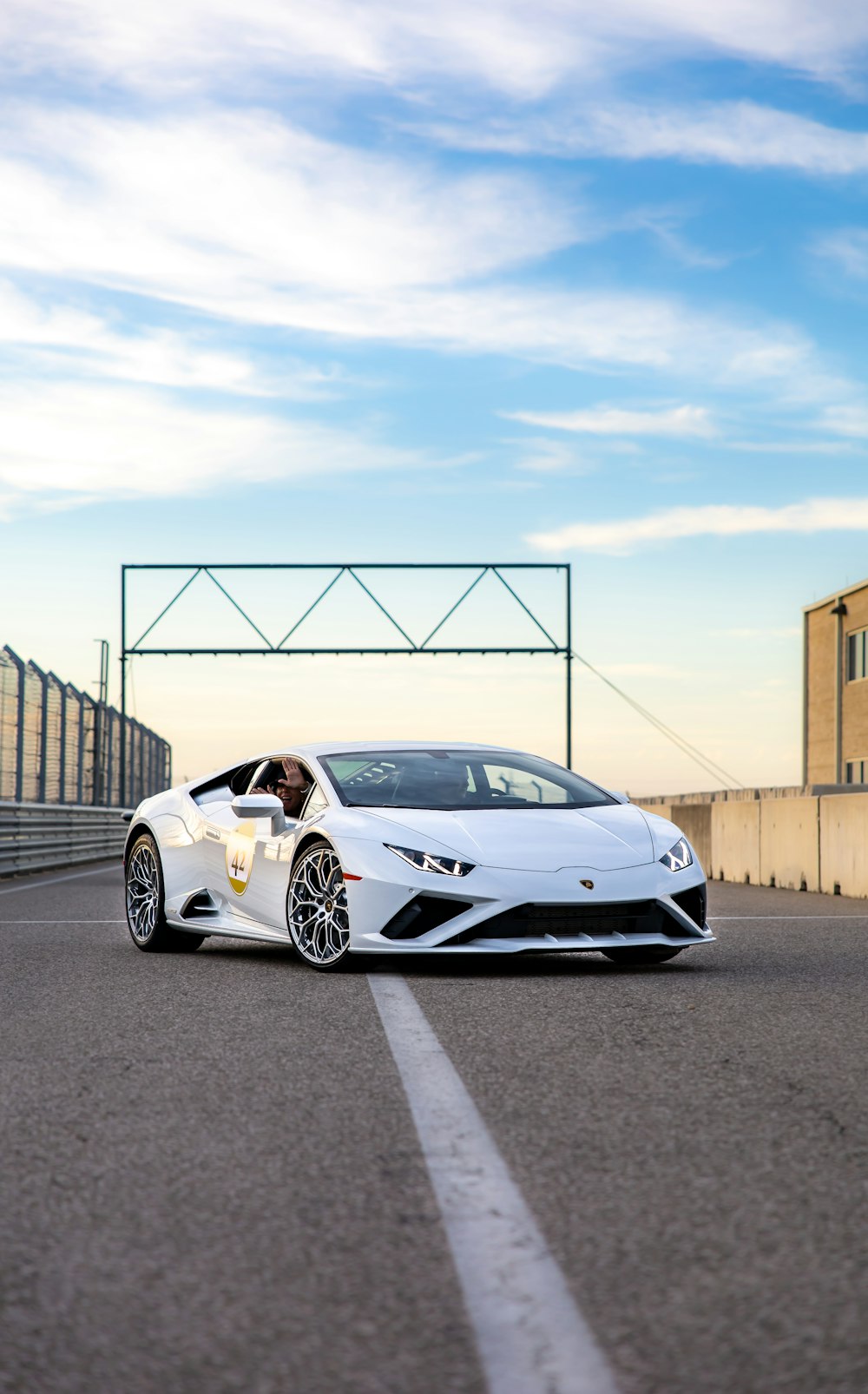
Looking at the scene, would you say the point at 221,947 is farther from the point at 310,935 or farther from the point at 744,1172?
the point at 744,1172

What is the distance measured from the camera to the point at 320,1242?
10.7 ft

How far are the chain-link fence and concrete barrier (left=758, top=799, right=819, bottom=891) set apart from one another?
11.0 meters

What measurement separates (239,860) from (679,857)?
8.16ft

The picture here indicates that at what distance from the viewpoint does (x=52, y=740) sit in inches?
1157

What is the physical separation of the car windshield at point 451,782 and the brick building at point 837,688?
38530 mm

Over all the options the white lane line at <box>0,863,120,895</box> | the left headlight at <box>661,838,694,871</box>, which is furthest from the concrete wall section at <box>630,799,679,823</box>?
the left headlight at <box>661,838,694,871</box>

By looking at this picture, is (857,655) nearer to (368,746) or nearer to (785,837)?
(785,837)

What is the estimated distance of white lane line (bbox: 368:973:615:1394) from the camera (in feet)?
8.42

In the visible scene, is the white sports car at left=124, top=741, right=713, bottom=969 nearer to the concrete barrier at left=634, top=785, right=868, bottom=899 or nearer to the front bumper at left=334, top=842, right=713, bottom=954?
the front bumper at left=334, top=842, right=713, bottom=954

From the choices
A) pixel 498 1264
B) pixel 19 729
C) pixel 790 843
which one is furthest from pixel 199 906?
pixel 19 729

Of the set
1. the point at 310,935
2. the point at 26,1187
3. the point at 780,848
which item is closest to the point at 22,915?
the point at 310,935

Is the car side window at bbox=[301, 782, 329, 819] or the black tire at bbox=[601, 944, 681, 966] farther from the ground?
the car side window at bbox=[301, 782, 329, 819]

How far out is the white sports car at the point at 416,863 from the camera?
7.68 meters

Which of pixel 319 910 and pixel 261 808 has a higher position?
pixel 261 808
